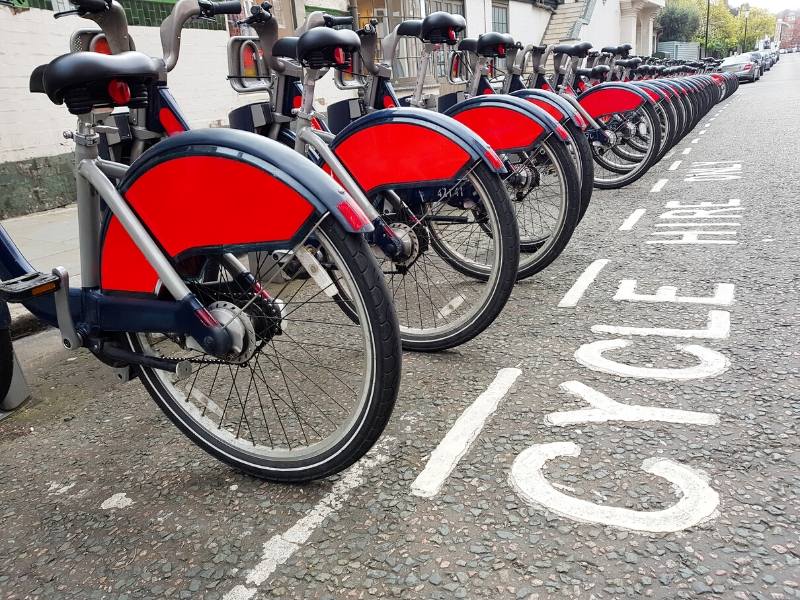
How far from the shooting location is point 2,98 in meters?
6.54

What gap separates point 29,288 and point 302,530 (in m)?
1.26

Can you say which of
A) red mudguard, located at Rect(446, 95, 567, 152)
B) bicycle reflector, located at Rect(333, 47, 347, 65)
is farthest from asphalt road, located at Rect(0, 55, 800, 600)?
bicycle reflector, located at Rect(333, 47, 347, 65)

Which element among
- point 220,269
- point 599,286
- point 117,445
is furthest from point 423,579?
point 599,286

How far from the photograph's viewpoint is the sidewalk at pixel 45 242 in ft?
12.9

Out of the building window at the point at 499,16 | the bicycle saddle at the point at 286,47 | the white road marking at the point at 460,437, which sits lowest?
the white road marking at the point at 460,437

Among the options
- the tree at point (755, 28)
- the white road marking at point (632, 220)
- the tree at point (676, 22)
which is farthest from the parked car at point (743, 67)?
the tree at point (755, 28)

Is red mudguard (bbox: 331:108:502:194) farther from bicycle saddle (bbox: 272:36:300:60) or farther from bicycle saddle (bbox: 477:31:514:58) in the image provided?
bicycle saddle (bbox: 477:31:514:58)

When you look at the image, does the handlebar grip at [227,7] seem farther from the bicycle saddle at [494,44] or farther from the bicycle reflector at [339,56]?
the bicycle saddle at [494,44]

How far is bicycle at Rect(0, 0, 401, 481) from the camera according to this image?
1911mm

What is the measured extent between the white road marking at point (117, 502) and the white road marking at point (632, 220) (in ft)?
14.7

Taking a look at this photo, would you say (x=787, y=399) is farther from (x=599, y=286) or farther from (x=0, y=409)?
(x=0, y=409)

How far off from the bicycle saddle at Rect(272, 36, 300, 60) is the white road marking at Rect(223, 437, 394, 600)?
2096 millimetres

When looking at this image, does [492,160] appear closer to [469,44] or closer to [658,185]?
[469,44]

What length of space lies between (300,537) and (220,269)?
88 cm
